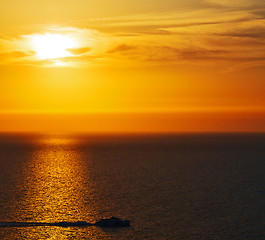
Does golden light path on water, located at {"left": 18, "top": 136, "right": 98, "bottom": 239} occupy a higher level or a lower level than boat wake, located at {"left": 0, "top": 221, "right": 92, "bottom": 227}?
higher

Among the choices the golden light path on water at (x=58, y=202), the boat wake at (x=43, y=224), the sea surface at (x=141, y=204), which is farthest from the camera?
the boat wake at (x=43, y=224)

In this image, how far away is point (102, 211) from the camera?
87.8 m

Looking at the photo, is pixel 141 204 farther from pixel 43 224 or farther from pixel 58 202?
pixel 43 224

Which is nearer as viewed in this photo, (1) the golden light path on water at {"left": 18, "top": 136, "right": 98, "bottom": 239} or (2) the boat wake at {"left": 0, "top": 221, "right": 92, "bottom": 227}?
(1) the golden light path on water at {"left": 18, "top": 136, "right": 98, "bottom": 239}

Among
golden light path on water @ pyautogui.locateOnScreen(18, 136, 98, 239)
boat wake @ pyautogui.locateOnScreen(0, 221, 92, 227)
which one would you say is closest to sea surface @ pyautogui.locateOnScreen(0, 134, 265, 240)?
golden light path on water @ pyautogui.locateOnScreen(18, 136, 98, 239)

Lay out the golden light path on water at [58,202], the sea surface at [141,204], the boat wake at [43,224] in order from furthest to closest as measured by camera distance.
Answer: the boat wake at [43,224] → the golden light path on water at [58,202] → the sea surface at [141,204]

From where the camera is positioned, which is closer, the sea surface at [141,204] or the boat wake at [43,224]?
the sea surface at [141,204]

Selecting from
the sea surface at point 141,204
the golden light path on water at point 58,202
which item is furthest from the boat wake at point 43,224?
the golden light path on water at point 58,202

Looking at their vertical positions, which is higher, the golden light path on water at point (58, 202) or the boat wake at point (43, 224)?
the golden light path on water at point (58, 202)

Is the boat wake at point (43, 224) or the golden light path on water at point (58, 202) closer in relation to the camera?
the golden light path on water at point (58, 202)

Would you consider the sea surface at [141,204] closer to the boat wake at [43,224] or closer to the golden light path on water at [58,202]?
the golden light path on water at [58,202]

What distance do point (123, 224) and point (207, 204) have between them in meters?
28.0

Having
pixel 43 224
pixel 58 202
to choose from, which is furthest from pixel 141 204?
pixel 43 224

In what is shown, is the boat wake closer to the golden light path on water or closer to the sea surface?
the sea surface
